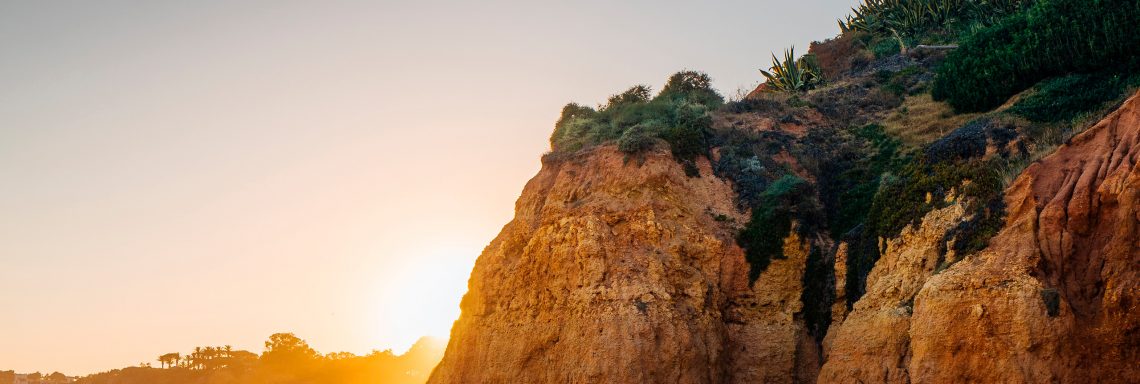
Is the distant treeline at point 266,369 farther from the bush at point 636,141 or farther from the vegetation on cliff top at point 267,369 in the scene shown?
the bush at point 636,141

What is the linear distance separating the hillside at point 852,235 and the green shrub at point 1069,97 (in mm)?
65

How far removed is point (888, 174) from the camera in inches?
840

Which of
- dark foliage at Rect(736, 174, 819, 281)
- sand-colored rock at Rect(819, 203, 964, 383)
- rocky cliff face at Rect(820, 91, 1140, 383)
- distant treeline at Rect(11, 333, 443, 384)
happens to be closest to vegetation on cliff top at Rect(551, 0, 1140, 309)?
dark foliage at Rect(736, 174, 819, 281)

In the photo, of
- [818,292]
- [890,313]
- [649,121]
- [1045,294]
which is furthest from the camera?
[649,121]

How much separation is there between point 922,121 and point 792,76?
821 cm

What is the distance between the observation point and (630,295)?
19516 mm

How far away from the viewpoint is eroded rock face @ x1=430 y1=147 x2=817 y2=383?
1886cm

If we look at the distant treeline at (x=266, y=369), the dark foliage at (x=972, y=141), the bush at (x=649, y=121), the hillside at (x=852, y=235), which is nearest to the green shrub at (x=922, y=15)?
the hillside at (x=852, y=235)

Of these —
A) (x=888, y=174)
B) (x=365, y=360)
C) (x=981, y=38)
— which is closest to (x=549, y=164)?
(x=888, y=174)

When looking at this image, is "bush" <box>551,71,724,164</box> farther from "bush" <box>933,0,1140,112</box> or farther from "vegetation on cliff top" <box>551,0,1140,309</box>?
"bush" <box>933,0,1140,112</box>

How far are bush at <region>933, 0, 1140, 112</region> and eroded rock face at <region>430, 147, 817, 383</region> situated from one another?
8.11 metres

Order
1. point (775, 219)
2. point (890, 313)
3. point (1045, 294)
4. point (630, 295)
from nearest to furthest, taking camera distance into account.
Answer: point (1045, 294) < point (890, 313) < point (630, 295) < point (775, 219)

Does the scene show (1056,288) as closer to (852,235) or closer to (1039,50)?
(852,235)

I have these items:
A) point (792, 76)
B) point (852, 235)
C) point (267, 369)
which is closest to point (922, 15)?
point (792, 76)
